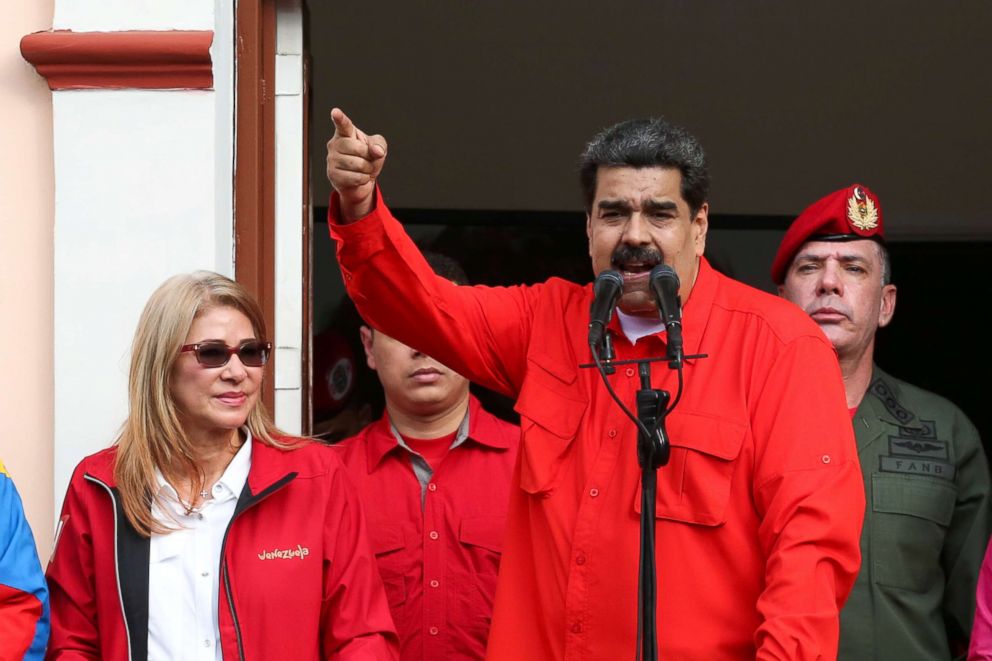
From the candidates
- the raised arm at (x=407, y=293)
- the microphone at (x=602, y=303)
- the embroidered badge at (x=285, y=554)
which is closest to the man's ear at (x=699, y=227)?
the raised arm at (x=407, y=293)

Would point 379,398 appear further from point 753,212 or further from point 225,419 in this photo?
point 225,419

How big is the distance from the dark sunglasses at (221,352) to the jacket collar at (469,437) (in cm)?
87

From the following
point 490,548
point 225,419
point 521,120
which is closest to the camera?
point 225,419

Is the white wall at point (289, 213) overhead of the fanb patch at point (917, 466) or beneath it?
overhead

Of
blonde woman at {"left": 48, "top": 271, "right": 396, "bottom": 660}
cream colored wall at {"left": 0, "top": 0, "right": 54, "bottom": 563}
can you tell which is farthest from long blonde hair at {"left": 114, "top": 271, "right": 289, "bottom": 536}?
cream colored wall at {"left": 0, "top": 0, "right": 54, "bottom": 563}

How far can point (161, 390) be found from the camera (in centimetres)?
334

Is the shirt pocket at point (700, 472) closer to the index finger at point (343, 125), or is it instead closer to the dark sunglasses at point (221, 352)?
the index finger at point (343, 125)

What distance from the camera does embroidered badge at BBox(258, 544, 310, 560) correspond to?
321cm

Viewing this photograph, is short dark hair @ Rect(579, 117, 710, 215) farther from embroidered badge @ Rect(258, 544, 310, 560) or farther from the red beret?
embroidered badge @ Rect(258, 544, 310, 560)

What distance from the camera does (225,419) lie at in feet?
10.9

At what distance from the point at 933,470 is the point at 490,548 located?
1180 millimetres

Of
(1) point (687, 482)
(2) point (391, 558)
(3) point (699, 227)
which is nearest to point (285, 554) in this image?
(2) point (391, 558)

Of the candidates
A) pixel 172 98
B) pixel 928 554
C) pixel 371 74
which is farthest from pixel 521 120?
pixel 928 554

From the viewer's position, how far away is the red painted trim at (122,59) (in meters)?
3.90
